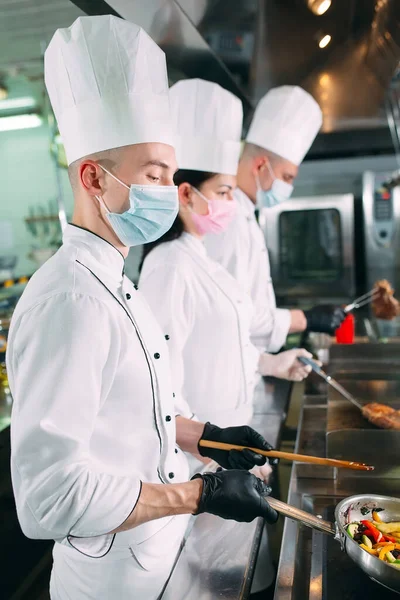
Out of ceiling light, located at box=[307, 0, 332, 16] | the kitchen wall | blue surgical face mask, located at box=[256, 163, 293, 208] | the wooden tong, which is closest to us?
the wooden tong

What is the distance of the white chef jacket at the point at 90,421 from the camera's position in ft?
2.75

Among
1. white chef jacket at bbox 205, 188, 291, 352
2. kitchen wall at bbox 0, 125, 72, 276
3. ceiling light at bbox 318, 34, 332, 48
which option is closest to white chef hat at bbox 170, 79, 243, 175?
white chef jacket at bbox 205, 188, 291, 352

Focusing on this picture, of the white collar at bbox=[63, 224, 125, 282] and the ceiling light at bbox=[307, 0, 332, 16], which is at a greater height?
the ceiling light at bbox=[307, 0, 332, 16]

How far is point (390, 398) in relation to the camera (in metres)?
1.97

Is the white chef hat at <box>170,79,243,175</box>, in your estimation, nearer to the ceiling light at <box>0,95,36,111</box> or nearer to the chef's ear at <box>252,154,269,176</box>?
the chef's ear at <box>252,154,269,176</box>

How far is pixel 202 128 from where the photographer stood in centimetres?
177

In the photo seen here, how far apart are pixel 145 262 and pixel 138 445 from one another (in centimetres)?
73

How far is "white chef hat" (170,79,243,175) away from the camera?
1730 mm

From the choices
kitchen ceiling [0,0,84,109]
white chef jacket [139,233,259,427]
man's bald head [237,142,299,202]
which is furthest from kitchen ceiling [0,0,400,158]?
white chef jacket [139,233,259,427]

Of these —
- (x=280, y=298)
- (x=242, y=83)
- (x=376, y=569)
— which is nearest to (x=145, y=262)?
(x=376, y=569)

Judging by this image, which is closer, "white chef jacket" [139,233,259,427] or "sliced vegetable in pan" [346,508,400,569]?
"sliced vegetable in pan" [346,508,400,569]

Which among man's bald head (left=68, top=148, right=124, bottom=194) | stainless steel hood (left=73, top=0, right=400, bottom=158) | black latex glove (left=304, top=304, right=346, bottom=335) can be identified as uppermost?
stainless steel hood (left=73, top=0, right=400, bottom=158)

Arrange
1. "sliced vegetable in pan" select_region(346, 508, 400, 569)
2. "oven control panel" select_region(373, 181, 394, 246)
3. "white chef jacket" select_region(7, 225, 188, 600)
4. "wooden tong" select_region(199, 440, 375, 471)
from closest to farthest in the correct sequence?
"white chef jacket" select_region(7, 225, 188, 600) < "sliced vegetable in pan" select_region(346, 508, 400, 569) < "wooden tong" select_region(199, 440, 375, 471) < "oven control panel" select_region(373, 181, 394, 246)

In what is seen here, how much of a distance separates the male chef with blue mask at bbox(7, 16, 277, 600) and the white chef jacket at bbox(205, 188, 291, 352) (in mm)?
1177
